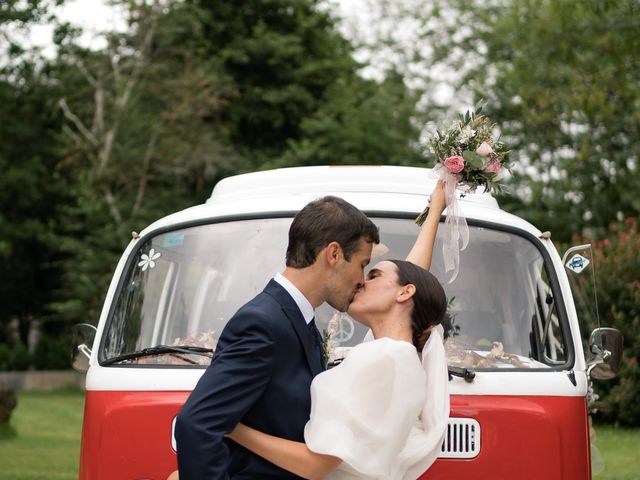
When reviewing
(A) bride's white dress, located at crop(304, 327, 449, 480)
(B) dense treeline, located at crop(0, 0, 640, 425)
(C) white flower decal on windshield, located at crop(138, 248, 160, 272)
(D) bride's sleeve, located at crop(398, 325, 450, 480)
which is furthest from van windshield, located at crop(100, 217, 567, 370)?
(B) dense treeline, located at crop(0, 0, 640, 425)

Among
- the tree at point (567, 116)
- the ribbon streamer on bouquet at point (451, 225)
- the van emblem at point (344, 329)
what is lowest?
the van emblem at point (344, 329)

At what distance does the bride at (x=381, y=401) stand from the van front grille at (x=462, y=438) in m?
0.76

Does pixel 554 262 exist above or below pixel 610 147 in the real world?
below

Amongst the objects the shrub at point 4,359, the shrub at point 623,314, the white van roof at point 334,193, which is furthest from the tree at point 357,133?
the white van roof at point 334,193

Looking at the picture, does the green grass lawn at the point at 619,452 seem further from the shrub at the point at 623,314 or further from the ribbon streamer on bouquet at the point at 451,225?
the ribbon streamer on bouquet at the point at 451,225

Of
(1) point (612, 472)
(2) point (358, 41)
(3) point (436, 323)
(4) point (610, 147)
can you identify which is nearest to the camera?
(3) point (436, 323)

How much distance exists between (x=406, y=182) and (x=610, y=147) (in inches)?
716

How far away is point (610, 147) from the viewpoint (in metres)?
23.3

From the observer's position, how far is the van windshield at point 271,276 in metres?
5.11

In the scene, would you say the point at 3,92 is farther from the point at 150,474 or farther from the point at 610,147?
the point at 150,474

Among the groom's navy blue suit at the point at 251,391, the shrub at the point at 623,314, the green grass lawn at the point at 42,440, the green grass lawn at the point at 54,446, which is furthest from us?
the shrub at the point at 623,314

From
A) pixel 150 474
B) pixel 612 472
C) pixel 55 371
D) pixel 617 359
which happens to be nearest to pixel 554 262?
pixel 617 359

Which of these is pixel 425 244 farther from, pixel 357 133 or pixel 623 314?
pixel 357 133

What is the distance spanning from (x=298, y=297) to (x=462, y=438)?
4.66 feet
